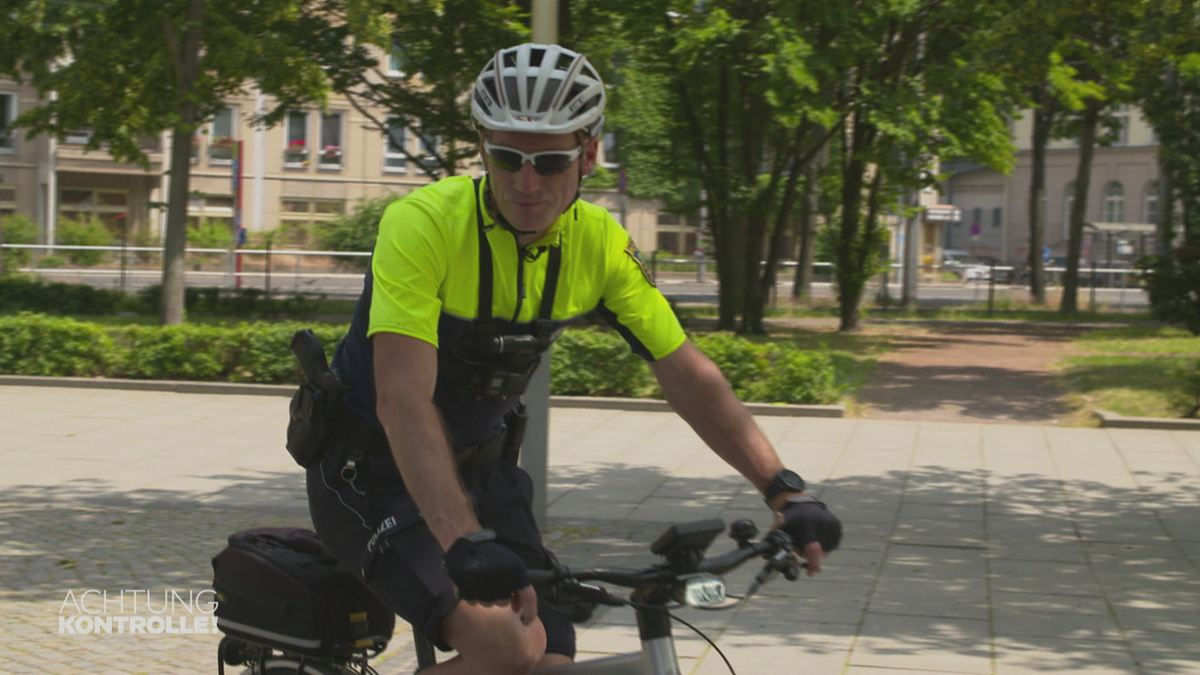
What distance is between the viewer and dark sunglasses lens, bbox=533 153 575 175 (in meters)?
2.72

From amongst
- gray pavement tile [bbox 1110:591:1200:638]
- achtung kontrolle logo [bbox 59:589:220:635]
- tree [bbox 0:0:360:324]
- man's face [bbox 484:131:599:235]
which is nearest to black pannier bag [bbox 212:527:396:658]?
man's face [bbox 484:131:599:235]

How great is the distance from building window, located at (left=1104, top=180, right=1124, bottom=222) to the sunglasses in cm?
6541

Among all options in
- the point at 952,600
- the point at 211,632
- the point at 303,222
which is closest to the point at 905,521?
the point at 952,600

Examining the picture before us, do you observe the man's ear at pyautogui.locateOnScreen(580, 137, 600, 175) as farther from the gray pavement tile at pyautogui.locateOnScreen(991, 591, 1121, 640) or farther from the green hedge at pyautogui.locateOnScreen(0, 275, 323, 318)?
the green hedge at pyautogui.locateOnScreen(0, 275, 323, 318)

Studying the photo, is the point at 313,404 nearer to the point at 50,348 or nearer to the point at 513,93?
the point at 513,93

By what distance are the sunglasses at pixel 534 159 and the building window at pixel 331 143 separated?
1989 inches

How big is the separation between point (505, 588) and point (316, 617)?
0.89 m

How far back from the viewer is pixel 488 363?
2.86 metres

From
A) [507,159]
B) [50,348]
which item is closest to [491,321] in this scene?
[507,159]

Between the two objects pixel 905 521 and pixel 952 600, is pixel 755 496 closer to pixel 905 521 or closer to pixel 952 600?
pixel 905 521

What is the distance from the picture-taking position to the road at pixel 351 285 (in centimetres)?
2934

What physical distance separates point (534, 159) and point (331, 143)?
51070 mm

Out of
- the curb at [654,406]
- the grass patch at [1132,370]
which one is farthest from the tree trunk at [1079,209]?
the curb at [654,406]

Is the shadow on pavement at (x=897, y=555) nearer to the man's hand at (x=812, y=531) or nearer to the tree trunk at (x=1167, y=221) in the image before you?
the man's hand at (x=812, y=531)
